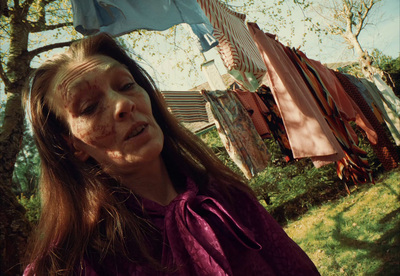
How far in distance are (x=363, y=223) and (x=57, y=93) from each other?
558 centimetres

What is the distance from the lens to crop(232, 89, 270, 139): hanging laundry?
15.4ft

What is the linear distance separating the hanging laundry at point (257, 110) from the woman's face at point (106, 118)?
12.2 ft

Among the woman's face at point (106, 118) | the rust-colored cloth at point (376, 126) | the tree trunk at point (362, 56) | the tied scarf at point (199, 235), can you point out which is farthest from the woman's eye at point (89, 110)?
the tree trunk at point (362, 56)

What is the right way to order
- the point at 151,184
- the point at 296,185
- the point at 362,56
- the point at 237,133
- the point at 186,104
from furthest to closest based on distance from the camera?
the point at 362,56, the point at 296,185, the point at 237,133, the point at 186,104, the point at 151,184

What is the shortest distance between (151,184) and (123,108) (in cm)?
33

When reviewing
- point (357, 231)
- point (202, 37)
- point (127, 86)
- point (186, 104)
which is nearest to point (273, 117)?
point (186, 104)

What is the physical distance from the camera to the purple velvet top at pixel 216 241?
935 mm

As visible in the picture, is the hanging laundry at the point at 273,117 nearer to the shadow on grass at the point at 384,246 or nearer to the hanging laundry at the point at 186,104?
the hanging laundry at the point at 186,104

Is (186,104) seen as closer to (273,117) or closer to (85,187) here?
(273,117)

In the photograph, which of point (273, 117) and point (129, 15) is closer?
point (129, 15)

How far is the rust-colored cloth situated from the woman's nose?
5.07 meters

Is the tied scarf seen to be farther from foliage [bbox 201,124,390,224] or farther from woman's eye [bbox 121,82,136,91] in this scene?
foliage [bbox 201,124,390,224]

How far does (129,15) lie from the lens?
6.77ft

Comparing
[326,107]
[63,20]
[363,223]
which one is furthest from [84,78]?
[63,20]
